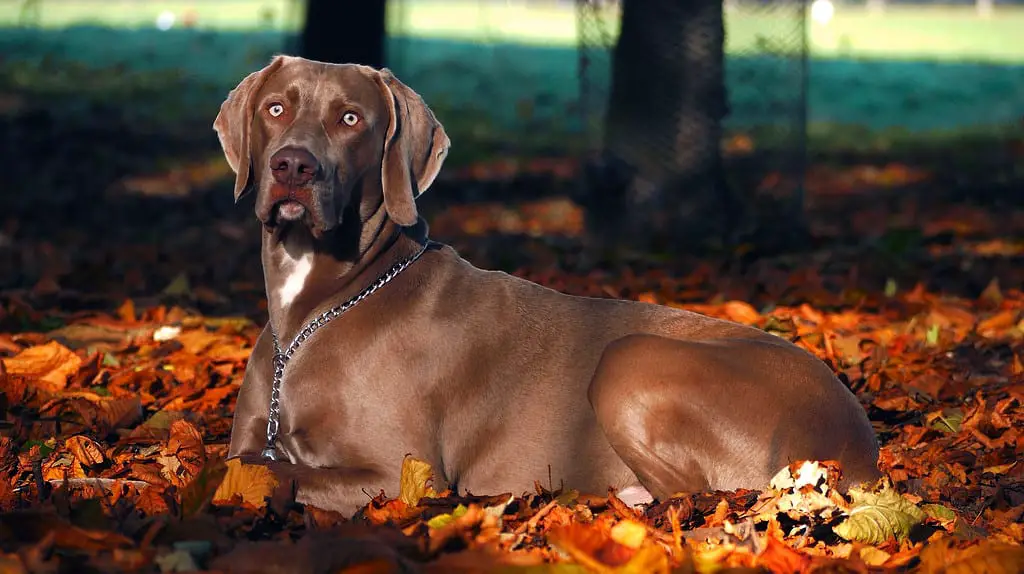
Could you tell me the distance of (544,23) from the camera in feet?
126

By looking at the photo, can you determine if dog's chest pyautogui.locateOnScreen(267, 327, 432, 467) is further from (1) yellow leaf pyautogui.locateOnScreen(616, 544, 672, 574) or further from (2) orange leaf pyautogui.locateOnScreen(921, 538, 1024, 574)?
(2) orange leaf pyautogui.locateOnScreen(921, 538, 1024, 574)

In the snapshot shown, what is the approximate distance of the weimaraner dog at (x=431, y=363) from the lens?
4.80 meters

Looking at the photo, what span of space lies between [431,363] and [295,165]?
87 centimetres

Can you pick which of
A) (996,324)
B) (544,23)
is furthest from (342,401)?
(544,23)

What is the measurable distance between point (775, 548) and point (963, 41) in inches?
1394

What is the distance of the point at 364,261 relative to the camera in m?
5.10

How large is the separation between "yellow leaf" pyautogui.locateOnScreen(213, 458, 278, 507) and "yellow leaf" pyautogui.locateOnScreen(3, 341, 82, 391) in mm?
2273

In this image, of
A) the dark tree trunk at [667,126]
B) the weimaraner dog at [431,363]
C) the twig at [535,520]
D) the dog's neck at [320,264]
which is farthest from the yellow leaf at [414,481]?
the dark tree trunk at [667,126]

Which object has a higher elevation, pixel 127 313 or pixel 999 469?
pixel 999 469

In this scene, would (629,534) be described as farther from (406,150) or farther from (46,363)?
(46,363)

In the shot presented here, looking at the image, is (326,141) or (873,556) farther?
(326,141)

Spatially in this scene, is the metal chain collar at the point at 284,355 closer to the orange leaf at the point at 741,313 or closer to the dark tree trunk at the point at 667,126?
the orange leaf at the point at 741,313

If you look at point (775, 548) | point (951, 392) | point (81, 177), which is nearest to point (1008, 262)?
point (951, 392)

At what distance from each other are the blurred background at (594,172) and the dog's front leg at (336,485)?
3.86 m
